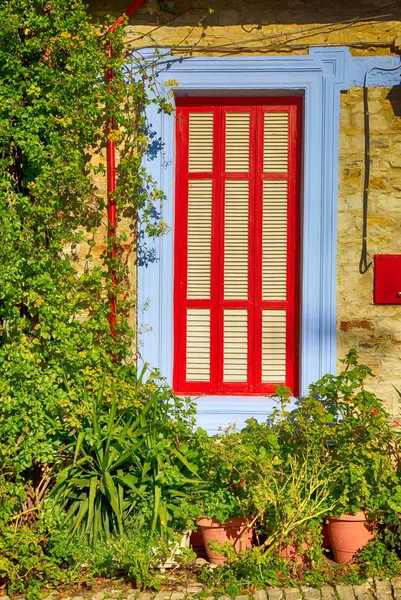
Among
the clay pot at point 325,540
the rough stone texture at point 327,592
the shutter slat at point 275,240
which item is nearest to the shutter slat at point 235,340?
the shutter slat at point 275,240

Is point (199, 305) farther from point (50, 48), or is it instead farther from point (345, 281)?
point (50, 48)

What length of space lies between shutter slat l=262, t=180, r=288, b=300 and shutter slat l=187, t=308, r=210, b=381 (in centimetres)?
48

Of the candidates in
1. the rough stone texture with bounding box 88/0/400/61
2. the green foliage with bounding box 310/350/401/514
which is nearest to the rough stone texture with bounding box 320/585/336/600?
the green foliage with bounding box 310/350/401/514

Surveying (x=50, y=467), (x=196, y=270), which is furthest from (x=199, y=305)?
(x=50, y=467)

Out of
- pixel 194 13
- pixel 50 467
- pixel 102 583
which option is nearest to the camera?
pixel 102 583

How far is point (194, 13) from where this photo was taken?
216 inches

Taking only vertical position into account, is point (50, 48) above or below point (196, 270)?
above

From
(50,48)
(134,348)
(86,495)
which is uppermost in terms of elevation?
(50,48)

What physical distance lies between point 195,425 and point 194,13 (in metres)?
2.94

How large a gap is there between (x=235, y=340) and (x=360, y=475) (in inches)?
57.3

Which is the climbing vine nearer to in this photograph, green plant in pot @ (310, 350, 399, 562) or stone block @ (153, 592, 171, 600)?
stone block @ (153, 592, 171, 600)

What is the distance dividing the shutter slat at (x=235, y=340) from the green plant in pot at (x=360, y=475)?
90 cm

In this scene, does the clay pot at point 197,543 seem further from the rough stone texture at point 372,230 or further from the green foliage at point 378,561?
the rough stone texture at point 372,230

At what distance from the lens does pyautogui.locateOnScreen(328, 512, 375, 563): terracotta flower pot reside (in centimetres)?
473
